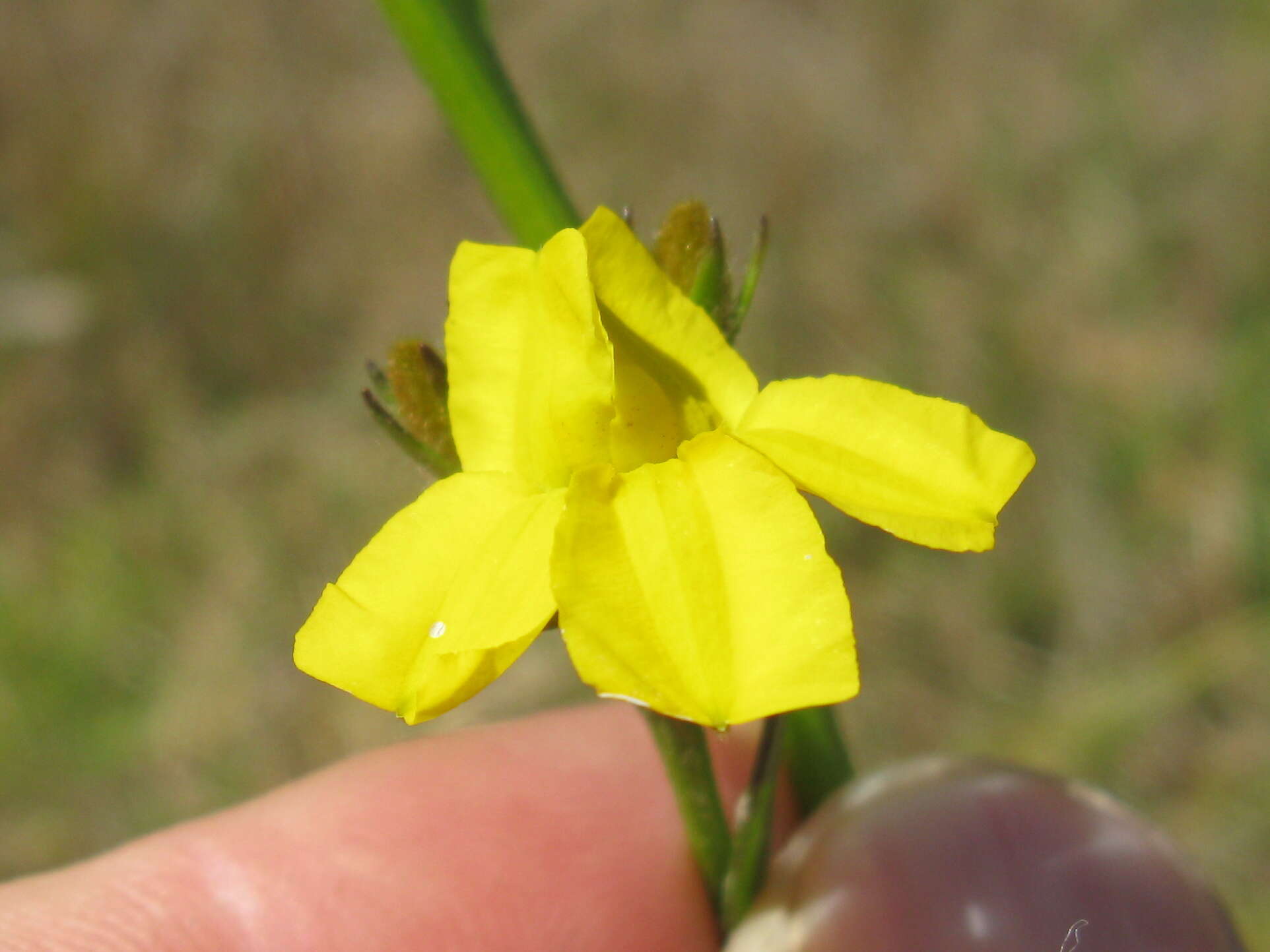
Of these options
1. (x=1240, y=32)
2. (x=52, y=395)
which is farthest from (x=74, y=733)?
(x=1240, y=32)

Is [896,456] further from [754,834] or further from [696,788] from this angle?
[754,834]

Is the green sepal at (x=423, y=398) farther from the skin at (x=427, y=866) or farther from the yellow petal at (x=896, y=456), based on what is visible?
the skin at (x=427, y=866)

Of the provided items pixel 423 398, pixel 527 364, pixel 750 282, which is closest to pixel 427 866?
pixel 423 398

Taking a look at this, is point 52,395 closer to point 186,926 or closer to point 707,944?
point 186,926

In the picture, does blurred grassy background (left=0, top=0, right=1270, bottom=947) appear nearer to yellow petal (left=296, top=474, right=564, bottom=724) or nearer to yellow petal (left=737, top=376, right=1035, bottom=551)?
yellow petal (left=737, top=376, right=1035, bottom=551)

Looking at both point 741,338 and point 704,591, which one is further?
point 741,338

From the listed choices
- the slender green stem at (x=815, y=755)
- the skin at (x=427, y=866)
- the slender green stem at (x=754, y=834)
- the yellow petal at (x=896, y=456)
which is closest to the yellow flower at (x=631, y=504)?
the yellow petal at (x=896, y=456)
